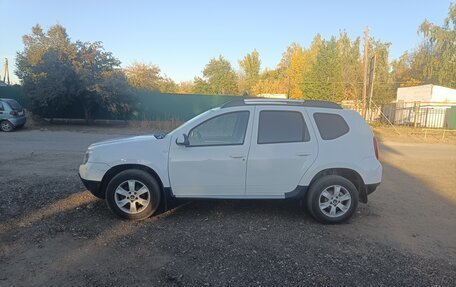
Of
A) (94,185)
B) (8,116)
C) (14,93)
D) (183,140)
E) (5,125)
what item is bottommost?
(5,125)

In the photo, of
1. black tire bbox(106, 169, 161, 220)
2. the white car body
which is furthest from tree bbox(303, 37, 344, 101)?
black tire bbox(106, 169, 161, 220)

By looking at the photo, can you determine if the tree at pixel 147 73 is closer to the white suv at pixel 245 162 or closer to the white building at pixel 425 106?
the white building at pixel 425 106

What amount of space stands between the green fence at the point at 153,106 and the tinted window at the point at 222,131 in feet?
58.8

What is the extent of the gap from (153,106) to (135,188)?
66.3 feet

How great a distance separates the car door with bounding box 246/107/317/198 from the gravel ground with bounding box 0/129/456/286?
57cm

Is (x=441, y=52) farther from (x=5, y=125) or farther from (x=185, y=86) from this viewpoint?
(x=5, y=125)

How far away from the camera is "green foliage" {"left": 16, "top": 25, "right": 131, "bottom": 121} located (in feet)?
64.1

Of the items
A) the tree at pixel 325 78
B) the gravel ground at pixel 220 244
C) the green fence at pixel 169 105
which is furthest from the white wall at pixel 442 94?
the gravel ground at pixel 220 244

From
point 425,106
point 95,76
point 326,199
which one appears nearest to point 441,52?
point 425,106

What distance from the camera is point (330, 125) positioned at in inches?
208

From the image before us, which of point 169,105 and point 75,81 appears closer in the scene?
point 75,81

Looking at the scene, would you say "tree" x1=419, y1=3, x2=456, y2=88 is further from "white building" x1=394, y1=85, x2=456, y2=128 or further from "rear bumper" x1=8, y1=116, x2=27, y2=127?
"rear bumper" x1=8, y1=116, x2=27, y2=127

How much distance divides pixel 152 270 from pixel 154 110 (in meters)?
21.7

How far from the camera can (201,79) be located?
177ft
